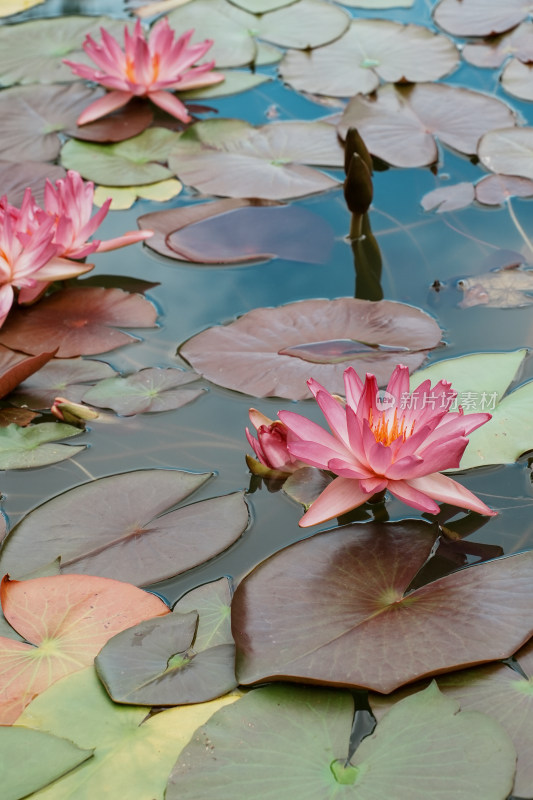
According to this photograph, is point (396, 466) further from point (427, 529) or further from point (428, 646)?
point (428, 646)

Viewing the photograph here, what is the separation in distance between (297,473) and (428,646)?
588 millimetres

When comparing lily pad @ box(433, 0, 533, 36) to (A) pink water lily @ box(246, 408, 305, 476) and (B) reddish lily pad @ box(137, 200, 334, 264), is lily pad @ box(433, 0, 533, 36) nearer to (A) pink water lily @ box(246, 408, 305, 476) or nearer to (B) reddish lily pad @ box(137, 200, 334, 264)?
(B) reddish lily pad @ box(137, 200, 334, 264)

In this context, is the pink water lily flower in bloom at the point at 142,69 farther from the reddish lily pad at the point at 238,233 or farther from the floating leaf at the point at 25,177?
the reddish lily pad at the point at 238,233

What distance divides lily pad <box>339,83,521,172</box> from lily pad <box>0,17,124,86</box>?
1.49 m

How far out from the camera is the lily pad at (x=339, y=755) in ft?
4.36

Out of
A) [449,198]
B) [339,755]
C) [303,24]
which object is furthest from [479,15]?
[339,755]

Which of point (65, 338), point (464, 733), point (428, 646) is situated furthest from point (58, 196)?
point (464, 733)

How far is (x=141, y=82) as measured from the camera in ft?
11.8

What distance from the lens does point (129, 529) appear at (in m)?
1.93

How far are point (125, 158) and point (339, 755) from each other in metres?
2.68

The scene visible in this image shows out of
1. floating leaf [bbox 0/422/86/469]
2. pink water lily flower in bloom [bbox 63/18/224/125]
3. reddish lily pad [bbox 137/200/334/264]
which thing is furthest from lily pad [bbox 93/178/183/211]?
floating leaf [bbox 0/422/86/469]

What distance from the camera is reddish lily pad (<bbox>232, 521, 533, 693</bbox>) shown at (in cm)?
151

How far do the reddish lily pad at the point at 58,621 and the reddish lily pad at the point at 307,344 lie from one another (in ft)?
2.50

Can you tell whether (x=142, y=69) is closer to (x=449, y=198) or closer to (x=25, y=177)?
(x=25, y=177)
